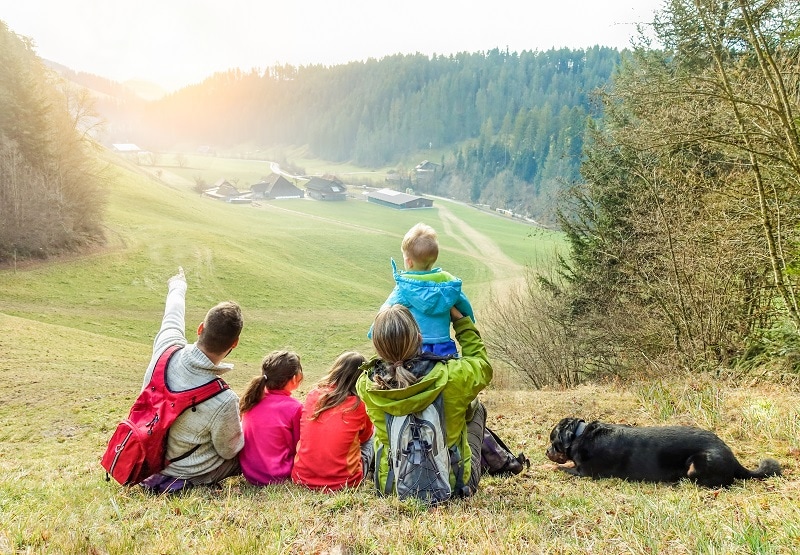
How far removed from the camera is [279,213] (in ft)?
253

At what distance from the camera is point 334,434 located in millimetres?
4500

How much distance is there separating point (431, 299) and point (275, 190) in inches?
3605

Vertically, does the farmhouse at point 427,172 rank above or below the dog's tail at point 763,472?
above

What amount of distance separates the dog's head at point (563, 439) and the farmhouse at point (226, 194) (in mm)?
81062

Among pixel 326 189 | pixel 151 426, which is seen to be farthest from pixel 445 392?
pixel 326 189

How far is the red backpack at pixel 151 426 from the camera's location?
13.2 feet

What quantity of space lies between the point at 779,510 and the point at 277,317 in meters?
34.8

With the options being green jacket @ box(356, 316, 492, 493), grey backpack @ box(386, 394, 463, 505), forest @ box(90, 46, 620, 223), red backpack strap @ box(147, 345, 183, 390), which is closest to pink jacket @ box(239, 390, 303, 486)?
red backpack strap @ box(147, 345, 183, 390)

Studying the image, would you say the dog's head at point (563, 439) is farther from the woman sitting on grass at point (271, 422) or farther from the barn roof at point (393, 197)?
the barn roof at point (393, 197)

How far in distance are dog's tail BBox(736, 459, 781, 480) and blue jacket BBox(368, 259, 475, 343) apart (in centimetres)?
290

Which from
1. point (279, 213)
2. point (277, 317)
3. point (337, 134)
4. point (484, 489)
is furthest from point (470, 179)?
point (484, 489)

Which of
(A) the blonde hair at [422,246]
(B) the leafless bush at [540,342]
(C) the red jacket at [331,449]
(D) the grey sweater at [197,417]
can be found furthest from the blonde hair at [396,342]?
(B) the leafless bush at [540,342]

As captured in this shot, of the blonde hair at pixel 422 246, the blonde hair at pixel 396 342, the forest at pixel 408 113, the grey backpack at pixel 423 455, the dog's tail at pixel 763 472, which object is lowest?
the dog's tail at pixel 763 472

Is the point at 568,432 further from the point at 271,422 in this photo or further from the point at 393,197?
the point at 393,197
